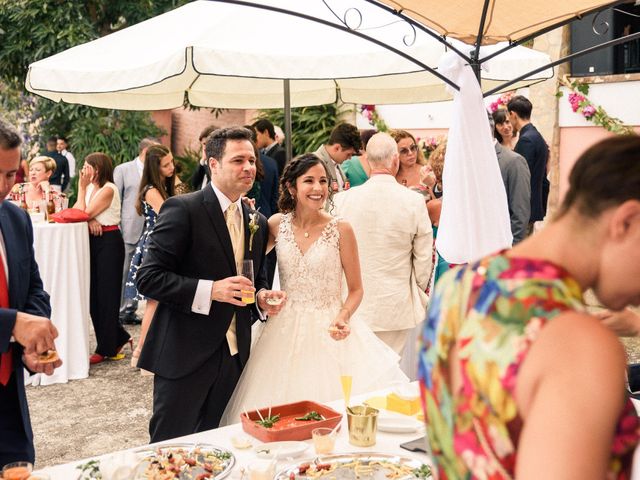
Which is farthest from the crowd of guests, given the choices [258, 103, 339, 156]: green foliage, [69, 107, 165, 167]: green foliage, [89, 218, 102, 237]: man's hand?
[69, 107, 165, 167]: green foliage

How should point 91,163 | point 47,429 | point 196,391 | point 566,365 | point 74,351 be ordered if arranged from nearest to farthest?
point 566,365, point 196,391, point 47,429, point 74,351, point 91,163

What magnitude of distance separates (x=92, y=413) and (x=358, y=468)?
371cm

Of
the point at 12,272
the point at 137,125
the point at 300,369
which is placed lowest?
the point at 300,369

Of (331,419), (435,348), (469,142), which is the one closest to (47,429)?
(331,419)

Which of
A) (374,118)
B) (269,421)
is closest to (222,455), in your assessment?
(269,421)

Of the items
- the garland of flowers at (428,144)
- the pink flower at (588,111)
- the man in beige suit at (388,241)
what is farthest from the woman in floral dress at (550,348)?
the garland of flowers at (428,144)

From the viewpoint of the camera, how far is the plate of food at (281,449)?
8.02ft

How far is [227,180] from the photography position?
3.52 meters

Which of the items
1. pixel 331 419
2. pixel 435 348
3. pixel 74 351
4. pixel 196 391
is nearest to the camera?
pixel 435 348

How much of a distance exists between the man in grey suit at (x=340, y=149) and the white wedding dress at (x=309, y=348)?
9.72ft

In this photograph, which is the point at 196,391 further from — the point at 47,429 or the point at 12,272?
the point at 47,429

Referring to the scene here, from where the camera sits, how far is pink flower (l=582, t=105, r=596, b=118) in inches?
365

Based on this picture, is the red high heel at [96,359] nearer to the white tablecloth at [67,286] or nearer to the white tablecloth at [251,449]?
the white tablecloth at [67,286]

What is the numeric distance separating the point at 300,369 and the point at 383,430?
3.91 ft
